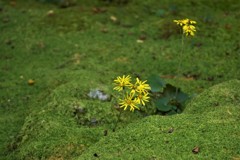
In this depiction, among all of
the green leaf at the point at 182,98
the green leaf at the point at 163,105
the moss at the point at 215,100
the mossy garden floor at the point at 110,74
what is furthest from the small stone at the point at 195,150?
the green leaf at the point at 182,98

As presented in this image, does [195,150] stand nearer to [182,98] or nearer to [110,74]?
[182,98]

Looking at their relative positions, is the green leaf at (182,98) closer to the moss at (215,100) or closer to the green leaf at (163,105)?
the green leaf at (163,105)

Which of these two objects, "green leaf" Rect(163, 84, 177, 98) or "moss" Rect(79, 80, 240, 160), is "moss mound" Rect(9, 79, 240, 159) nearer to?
"moss" Rect(79, 80, 240, 160)

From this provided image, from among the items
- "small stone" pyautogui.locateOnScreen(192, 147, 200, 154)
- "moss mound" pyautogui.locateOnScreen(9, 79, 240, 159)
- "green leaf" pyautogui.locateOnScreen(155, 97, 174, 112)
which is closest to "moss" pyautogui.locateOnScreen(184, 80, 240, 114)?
"moss mound" pyautogui.locateOnScreen(9, 79, 240, 159)

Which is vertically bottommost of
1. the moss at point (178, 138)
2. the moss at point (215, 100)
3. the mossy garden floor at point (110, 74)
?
the mossy garden floor at point (110, 74)

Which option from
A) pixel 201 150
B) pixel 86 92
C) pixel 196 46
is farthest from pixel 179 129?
pixel 196 46

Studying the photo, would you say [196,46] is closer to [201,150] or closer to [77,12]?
[77,12]
